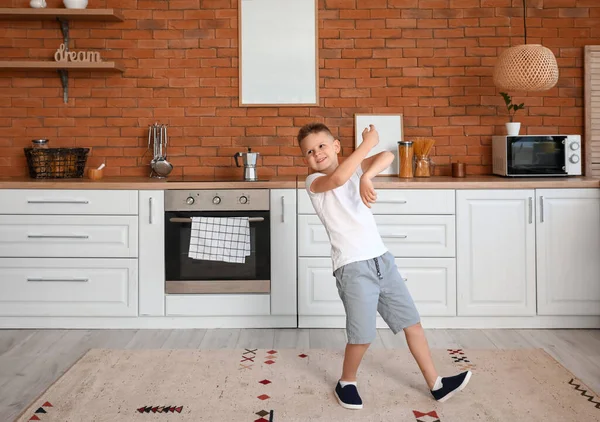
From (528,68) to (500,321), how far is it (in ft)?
4.77

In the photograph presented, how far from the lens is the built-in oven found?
12.2ft

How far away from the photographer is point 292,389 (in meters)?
2.74

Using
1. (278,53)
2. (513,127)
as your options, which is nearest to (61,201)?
(278,53)

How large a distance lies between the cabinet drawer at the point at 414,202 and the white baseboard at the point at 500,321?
23.4 inches

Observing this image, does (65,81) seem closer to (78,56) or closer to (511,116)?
(78,56)

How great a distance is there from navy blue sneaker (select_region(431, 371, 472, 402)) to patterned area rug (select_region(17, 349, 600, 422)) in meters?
0.04

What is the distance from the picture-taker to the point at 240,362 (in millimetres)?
3094

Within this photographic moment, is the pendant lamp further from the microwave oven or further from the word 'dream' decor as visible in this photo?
the word 'dream' decor

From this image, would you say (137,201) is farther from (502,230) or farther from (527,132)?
(527,132)

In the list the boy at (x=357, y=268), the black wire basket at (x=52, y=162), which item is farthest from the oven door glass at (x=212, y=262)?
the boy at (x=357, y=268)

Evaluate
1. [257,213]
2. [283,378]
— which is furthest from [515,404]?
[257,213]

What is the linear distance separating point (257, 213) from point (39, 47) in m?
1.85

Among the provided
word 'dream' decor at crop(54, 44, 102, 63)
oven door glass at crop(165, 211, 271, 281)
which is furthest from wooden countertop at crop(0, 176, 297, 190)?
word 'dream' decor at crop(54, 44, 102, 63)

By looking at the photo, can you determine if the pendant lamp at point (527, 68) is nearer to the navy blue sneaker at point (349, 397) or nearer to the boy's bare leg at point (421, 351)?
the boy's bare leg at point (421, 351)
